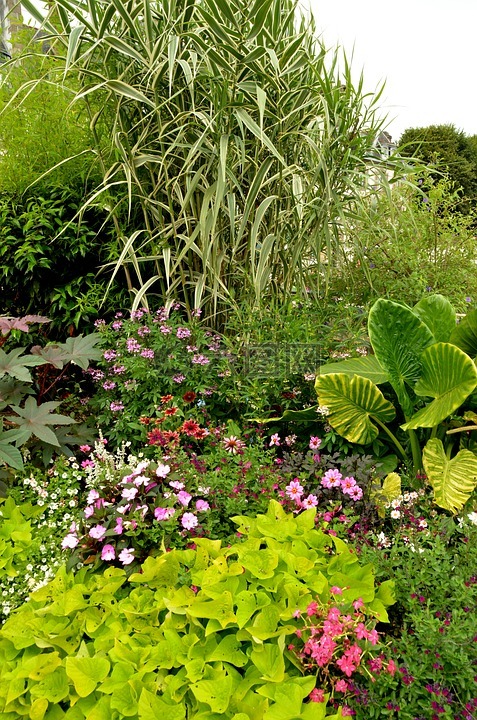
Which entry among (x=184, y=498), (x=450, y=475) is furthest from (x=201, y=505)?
(x=450, y=475)

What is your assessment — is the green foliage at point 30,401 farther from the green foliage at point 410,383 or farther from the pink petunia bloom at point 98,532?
the green foliage at point 410,383

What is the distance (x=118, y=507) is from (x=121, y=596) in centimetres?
23

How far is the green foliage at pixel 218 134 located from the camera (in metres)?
2.28

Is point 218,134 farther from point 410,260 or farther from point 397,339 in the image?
point 410,260

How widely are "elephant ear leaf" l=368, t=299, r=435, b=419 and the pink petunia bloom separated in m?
1.05

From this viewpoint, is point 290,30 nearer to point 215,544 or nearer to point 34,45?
point 34,45

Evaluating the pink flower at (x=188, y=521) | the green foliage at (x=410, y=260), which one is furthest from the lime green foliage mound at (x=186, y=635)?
the green foliage at (x=410, y=260)

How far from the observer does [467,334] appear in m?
2.03

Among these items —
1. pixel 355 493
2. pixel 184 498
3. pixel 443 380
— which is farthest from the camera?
pixel 443 380

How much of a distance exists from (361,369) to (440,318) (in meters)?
0.36

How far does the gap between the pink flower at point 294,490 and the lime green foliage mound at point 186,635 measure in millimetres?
195

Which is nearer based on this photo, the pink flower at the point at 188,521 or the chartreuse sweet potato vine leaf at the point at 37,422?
the pink flower at the point at 188,521

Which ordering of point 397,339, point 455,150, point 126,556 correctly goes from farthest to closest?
point 455,150, point 397,339, point 126,556

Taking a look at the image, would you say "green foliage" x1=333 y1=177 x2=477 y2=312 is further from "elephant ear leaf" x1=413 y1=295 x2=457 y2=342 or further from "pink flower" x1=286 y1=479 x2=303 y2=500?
"pink flower" x1=286 y1=479 x2=303 y2=500
